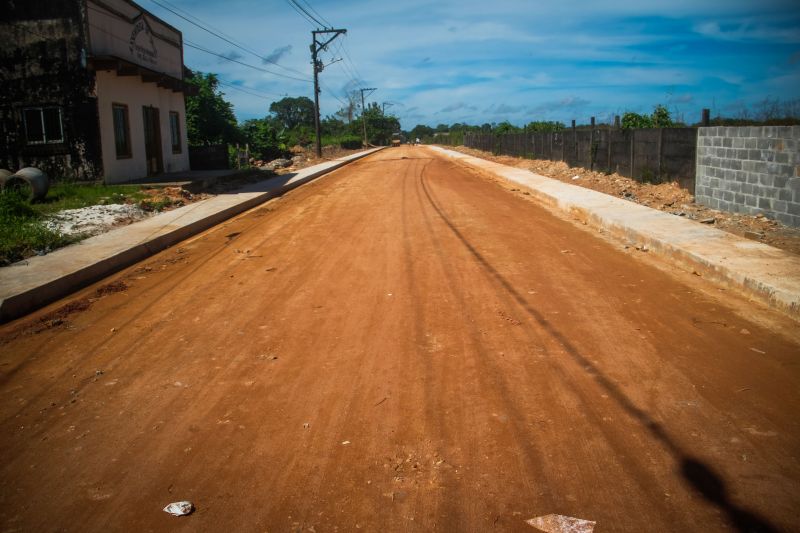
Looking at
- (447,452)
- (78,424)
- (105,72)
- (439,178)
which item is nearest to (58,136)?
(105,72)

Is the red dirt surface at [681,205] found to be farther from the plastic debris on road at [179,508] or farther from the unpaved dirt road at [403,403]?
the plastic debris on road at [179,508]

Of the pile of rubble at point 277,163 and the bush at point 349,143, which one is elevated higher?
the bush at point 349,143

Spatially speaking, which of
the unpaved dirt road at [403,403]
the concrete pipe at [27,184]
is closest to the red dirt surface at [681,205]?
the unpaved dirt road at [403,403]

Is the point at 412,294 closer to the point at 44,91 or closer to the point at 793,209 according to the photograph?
the point at 793,209

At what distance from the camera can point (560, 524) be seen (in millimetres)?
2918

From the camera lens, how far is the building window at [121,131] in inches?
731

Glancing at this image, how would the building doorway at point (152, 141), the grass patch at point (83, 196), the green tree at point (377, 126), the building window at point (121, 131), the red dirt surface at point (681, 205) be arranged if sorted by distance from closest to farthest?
the red dirt surface at point (681, 205)
the grass patch at point (83, 196)
the building window at point (121, 131)
the building doorway at point (152, 141)
the green tree at point (377, 126)

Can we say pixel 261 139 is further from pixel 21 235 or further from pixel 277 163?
pixel 21 235

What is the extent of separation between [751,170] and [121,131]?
17.8 meters

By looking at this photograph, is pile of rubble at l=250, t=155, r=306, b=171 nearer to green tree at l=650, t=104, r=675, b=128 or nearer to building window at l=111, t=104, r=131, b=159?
building window at l=111, t=104, r=131, b=159

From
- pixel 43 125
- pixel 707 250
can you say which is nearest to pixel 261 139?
pixel 43 125

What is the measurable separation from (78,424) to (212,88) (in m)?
31.1

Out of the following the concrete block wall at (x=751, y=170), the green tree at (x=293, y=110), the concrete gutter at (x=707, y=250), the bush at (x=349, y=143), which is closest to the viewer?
the concrete gutter at (x=707, y=250)

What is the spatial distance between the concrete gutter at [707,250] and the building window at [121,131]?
14.1m
